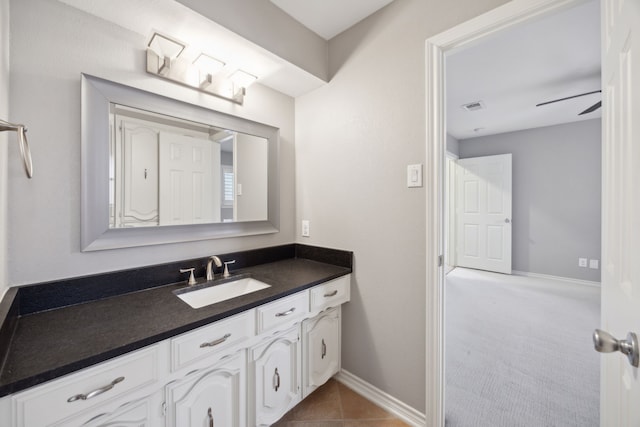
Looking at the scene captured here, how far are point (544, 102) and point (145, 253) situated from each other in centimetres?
437

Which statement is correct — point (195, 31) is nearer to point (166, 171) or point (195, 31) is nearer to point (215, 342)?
point (166, 171)

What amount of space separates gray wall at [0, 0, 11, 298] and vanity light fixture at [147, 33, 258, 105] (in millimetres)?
459

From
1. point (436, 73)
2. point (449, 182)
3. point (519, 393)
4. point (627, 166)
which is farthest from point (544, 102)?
point (627, 166)

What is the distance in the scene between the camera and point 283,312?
1282 millimetres

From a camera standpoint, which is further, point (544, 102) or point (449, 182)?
point (449, 182)

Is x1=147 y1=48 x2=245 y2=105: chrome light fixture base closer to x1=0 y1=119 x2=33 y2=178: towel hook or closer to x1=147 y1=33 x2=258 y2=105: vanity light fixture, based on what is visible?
x1=147 y1=33 x2=258 y2=105: vanity light fixture

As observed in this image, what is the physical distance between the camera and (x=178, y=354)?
3.03 ft

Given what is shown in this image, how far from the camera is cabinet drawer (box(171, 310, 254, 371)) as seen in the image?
93 cm

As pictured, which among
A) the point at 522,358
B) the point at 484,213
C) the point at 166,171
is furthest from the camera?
the point at 484,213

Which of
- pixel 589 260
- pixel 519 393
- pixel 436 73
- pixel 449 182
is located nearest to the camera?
pixel 436 73

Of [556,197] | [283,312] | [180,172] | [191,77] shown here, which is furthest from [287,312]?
[556,197]

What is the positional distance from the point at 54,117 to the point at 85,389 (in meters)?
1.07

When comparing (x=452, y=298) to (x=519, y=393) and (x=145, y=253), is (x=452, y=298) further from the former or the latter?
(x=145, y=253)

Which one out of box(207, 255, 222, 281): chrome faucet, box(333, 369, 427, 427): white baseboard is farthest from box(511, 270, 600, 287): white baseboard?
box(207, 255, 222, 281): chrome faucet
